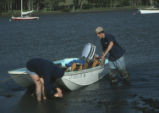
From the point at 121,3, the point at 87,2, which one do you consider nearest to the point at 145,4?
the point at 121,3

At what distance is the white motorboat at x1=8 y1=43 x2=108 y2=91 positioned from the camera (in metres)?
11.6

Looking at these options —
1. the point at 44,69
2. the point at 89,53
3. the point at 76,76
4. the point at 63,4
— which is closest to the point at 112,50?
the point at 76,76

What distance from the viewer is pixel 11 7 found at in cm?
10950

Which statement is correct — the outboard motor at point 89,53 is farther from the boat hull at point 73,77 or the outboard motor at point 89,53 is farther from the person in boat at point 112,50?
the person in boat at point 112,50

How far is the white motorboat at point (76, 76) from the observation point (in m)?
11.6

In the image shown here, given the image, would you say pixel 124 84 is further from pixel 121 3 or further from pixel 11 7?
pixel 121 3

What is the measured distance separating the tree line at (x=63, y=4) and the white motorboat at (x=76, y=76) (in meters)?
90.5

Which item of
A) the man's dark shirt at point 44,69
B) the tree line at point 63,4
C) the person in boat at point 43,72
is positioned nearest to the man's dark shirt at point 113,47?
the person in boat at point 43,72

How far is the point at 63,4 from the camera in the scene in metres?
116

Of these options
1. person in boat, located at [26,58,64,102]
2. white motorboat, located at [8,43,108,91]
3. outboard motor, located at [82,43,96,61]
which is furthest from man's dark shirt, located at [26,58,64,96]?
outboard motor, located at [82,43,96,61]

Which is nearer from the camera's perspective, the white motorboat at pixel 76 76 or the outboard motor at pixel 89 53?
the white motorboat at pixel 76 76

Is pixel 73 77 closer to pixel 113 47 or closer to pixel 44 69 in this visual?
pixel 113 47

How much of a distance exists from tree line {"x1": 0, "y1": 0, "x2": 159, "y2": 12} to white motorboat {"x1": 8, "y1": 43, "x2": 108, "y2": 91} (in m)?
90.5

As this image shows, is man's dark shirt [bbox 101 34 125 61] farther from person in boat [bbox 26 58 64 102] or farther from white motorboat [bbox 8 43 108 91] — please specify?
person in boat [bbox 26 58 64 102]
